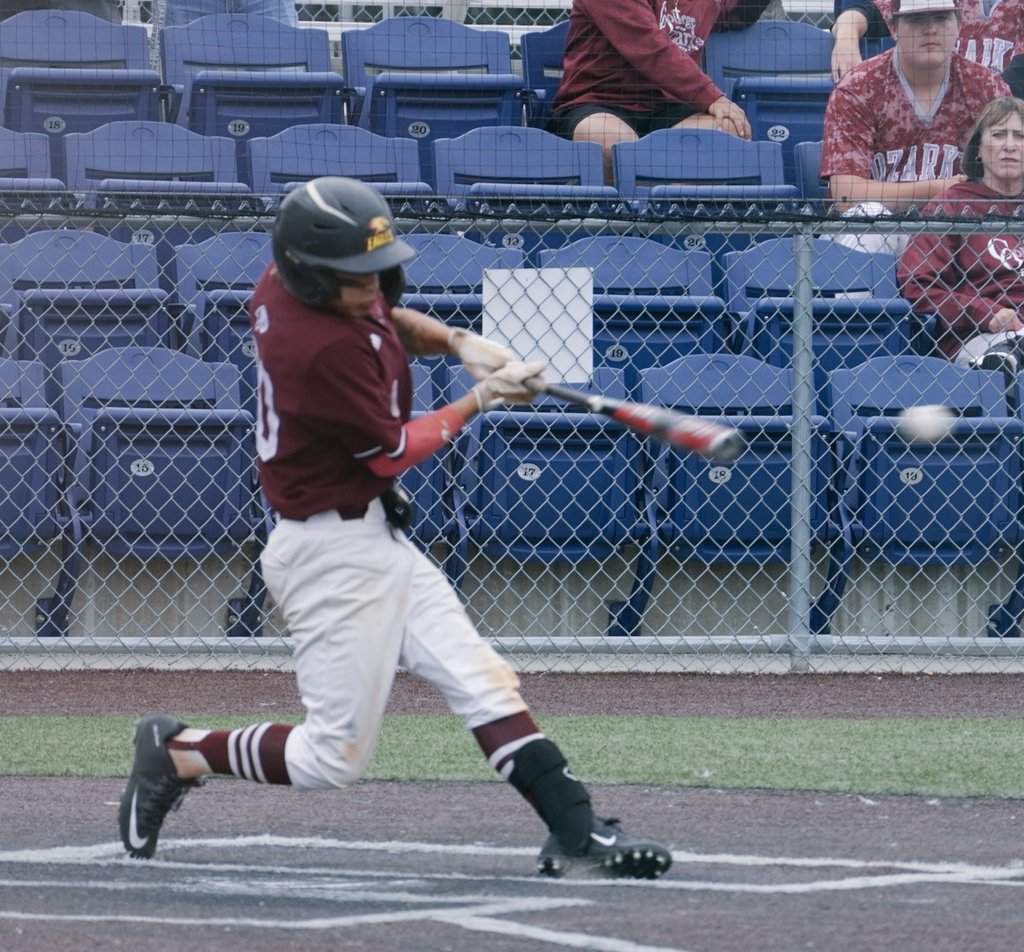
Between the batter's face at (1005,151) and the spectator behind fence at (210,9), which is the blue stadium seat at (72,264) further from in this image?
the batter's face at (1005,151)

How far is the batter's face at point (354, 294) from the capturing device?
361 cm

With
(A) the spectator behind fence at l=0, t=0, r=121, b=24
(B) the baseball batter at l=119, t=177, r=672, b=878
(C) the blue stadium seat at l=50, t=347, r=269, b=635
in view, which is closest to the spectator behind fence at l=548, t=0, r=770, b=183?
(A) the spectator behind fence at l=0, t=0, r=121, b=24

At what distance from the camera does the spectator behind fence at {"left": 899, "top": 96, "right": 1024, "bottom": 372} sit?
762 cm

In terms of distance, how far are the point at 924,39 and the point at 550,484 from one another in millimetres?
3681

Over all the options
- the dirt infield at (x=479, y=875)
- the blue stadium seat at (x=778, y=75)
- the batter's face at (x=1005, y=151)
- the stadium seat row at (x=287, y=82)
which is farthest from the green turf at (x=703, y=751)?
the blue stadium seat at (x=778, y=75)

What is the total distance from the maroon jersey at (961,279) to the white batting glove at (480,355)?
4169mm

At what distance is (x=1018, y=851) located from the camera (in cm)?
407

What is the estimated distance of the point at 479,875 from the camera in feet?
12.5

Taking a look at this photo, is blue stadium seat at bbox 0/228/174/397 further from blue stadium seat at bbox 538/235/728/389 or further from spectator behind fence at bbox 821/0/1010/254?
spectator behind fence at bbox 821/0/1010/254

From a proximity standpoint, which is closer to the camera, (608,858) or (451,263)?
(608,858)

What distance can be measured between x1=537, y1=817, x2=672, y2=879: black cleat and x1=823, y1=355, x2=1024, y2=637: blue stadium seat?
3641 millimetres

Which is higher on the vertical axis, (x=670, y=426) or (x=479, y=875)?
(x=670, y=426)

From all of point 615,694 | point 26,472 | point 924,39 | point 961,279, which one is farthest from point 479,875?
point 924,39

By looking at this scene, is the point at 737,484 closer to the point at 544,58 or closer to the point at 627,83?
the point at 627,83
